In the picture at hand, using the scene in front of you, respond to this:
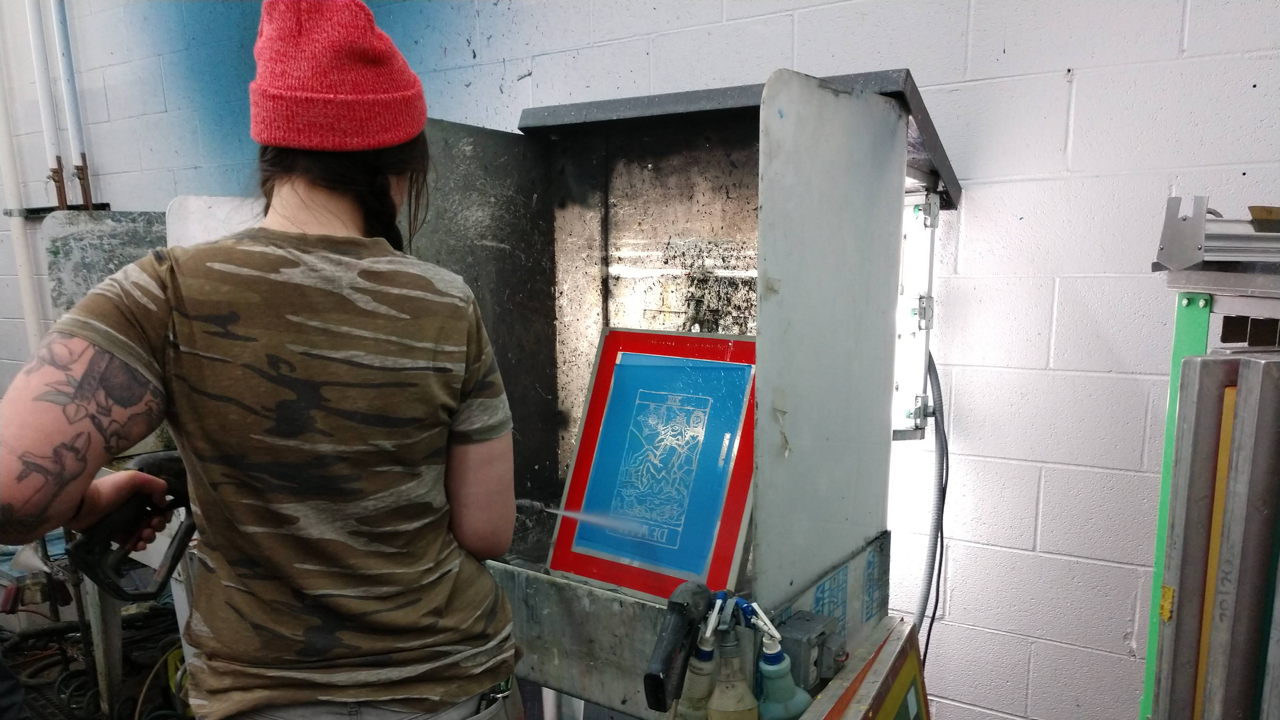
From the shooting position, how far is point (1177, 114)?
1.17m

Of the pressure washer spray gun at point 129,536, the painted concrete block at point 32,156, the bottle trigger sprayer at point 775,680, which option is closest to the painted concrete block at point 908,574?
the bottle trigger sprayer at point 775,680

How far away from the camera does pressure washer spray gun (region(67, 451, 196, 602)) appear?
82 cm

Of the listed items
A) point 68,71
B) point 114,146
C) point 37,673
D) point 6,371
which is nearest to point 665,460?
point 37,673

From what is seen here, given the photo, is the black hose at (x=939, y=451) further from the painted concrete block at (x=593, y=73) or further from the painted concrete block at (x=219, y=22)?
the painted concrete block at (x=219, y=22)

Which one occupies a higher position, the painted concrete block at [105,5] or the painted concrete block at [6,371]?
the painted concrete block at [105,5]

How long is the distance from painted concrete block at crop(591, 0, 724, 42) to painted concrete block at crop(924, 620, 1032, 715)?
4.27 ft

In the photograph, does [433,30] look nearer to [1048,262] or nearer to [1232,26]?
[1048,262]

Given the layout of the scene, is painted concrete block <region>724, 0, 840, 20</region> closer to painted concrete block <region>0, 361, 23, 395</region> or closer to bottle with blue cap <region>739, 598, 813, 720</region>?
bottle with blue cap <region>739, 598, 813, 720</region>

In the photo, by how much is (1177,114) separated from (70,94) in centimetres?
335

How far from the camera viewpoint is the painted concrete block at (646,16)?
1.52 meters

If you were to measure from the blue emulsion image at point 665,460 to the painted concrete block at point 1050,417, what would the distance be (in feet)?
1.49

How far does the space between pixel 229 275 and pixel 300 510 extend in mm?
220

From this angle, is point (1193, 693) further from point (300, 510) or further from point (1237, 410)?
point (300, 510)

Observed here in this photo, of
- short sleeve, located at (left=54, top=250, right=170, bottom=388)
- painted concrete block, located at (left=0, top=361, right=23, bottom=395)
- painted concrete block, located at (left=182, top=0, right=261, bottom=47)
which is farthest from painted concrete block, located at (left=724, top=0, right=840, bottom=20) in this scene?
painted concrete block, located at (left=0, top=361, right=23, bottom=395)
